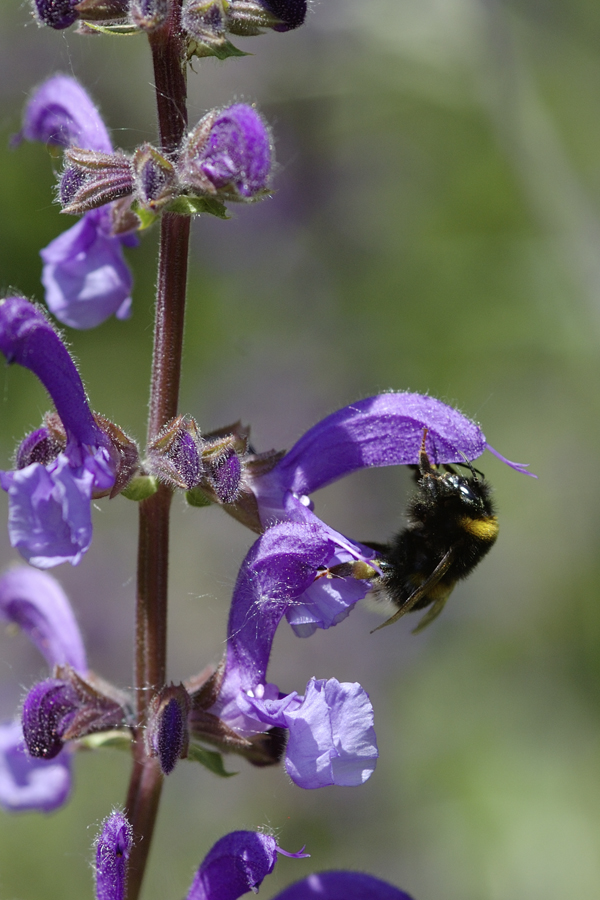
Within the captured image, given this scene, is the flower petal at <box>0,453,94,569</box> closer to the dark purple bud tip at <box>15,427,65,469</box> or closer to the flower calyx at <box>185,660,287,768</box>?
the dark purple bud tip at <box>15,427,65,469</box>

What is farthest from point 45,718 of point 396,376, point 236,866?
point 396,376

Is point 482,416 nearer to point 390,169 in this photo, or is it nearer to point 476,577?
point 476,577

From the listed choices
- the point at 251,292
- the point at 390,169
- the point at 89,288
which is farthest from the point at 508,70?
the point at 89,288

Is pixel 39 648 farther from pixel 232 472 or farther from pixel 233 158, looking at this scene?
pixel 233 158

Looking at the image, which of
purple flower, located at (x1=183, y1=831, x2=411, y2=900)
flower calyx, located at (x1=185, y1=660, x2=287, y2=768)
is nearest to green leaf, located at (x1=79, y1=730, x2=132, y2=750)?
flower calyx, located at (x1=185, y1=660, x2=287, y2=768)

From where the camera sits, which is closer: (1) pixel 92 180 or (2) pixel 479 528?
(1) pixel 92 180

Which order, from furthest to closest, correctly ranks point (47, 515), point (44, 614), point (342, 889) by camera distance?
point (44, 614) → point (342, 889) → point (47, 515)

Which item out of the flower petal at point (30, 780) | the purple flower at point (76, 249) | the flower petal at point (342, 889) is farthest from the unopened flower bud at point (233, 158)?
the flower petal at point (30, 780)
